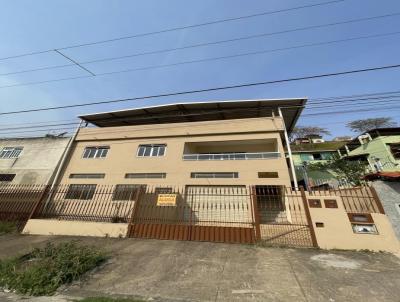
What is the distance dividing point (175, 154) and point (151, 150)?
234cm

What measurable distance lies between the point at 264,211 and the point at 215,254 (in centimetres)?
845

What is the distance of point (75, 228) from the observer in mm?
9234

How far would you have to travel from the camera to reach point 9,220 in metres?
11.0

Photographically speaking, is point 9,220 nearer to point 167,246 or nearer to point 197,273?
point 167,246

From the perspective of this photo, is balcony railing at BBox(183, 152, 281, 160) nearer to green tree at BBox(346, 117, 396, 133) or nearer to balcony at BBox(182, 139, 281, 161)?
balcony at BBox(182, 139, 281, 161)

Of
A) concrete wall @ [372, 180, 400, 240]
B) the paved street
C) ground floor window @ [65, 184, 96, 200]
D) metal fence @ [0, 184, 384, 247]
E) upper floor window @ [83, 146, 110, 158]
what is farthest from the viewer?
upper floor window @ [83, 146, 110, 158]

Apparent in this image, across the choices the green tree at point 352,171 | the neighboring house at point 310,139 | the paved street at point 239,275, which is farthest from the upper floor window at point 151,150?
the neighboring house at point 310,139

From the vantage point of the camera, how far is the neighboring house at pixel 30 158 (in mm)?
16859

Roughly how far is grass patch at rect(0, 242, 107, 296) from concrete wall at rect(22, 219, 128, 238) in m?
2.65

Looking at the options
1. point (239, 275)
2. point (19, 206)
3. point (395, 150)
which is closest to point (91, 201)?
point (19, 206)

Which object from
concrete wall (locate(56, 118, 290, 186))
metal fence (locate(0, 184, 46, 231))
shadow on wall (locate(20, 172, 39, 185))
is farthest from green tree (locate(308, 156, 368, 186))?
shadow on wall (locate(20, 172, 39, 185))

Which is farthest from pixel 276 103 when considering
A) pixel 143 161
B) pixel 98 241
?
pixel 98 241

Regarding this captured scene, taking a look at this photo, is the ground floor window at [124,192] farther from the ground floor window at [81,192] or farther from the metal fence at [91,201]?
the ground floor window at [81,192]

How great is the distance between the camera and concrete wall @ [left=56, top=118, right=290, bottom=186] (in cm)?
1466
